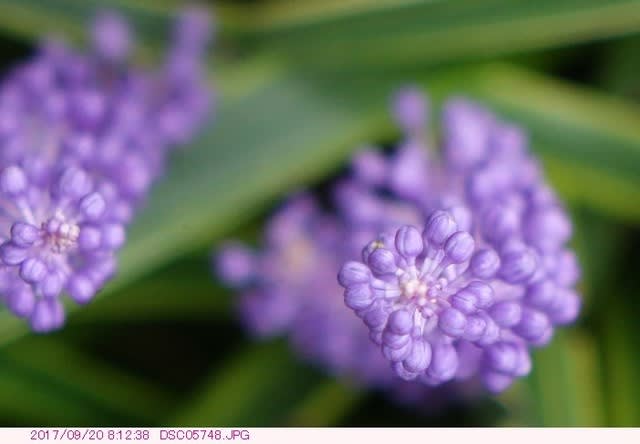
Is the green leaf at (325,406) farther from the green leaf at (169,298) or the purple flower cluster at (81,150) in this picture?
the purple flower cluster at (81,150)

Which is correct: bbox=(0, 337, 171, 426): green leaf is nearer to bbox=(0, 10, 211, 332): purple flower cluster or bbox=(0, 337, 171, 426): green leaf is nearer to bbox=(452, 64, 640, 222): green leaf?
bbox=(0, 10, 211, 332): purple flower cluster

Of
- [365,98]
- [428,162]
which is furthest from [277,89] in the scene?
[428,162]

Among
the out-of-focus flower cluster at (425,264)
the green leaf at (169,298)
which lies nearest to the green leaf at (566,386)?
the out-of-focus flower cluster at (425,264)

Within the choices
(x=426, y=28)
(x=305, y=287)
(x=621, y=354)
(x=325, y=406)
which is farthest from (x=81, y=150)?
(x=621, y=354)

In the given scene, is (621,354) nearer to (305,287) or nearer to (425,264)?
(305,287)

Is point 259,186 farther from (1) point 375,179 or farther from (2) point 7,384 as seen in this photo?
(2) point 7,384

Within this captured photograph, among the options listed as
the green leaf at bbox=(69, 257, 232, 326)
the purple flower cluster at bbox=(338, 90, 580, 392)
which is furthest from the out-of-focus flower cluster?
the green leaf at bbox=(69, 257, 232, 326)
